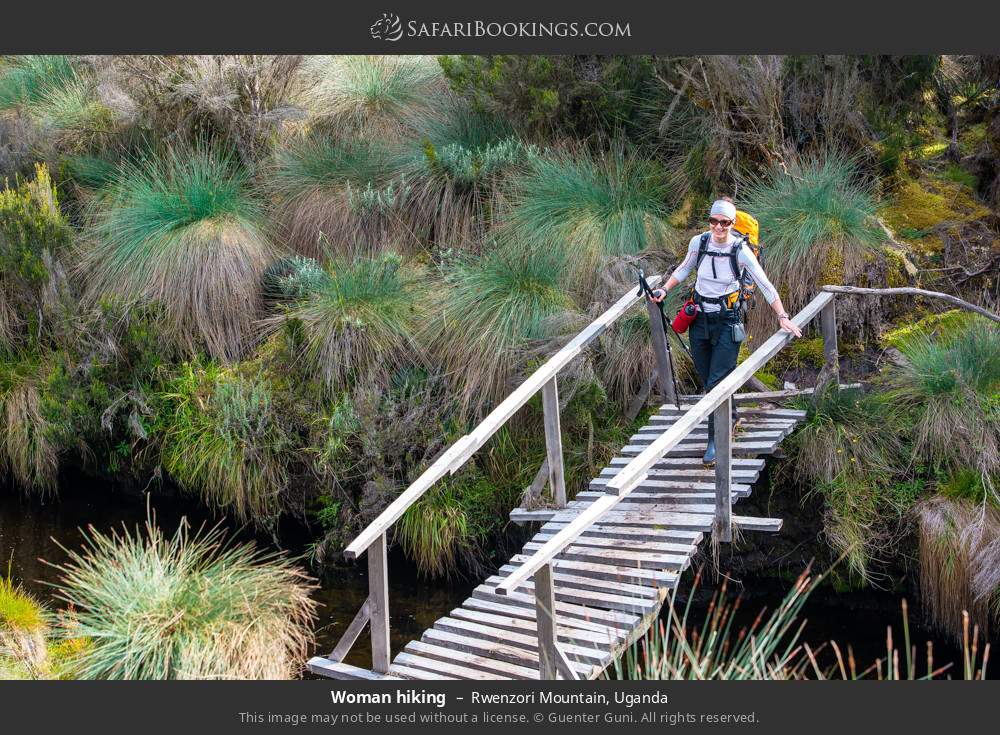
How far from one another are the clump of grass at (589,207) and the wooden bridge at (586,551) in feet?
5.50

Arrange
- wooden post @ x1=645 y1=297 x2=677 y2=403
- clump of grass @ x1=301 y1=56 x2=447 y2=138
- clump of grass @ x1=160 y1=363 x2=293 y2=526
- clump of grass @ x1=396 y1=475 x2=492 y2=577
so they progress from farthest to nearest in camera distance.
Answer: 1. clump of grass @ x1=301 y1=56 x2=447 y2=138
2. clump of grass @ x1=160 y1=363 x2=293 y2=526
3. clump of grass @ x1=396 y1=475 x2=492 y2=577
4. wooden post @ x1=645 y1=297 x2=677 y2=403

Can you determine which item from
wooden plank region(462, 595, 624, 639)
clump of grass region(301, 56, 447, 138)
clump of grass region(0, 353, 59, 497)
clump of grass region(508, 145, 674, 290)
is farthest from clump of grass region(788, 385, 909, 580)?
clump of grass region(0, 353, 59, 497)

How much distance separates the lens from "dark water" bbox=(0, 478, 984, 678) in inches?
313

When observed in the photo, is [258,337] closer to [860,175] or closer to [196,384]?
[196,384]

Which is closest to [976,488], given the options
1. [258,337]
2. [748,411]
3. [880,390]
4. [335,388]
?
[880,390]

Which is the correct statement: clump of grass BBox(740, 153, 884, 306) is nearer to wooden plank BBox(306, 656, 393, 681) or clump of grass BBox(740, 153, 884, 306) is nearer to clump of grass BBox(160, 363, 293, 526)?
clump of grass BBox(160, 363, 293, 526)

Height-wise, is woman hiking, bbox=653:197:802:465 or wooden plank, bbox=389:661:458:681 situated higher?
woman hiking, bbox=653:197:802:465

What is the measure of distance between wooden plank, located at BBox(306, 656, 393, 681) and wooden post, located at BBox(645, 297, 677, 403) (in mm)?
3191

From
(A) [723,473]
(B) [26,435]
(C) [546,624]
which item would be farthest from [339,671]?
(B) [26,435]

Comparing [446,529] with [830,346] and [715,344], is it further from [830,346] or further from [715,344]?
[830,346]

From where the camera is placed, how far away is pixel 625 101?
11383 mm

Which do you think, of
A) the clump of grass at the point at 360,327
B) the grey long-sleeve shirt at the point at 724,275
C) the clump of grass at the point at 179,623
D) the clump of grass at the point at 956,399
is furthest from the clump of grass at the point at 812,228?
the clump of grass at the point at 179,623

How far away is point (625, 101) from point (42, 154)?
22.2 ft

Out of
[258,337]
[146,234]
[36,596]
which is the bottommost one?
[36,596]
